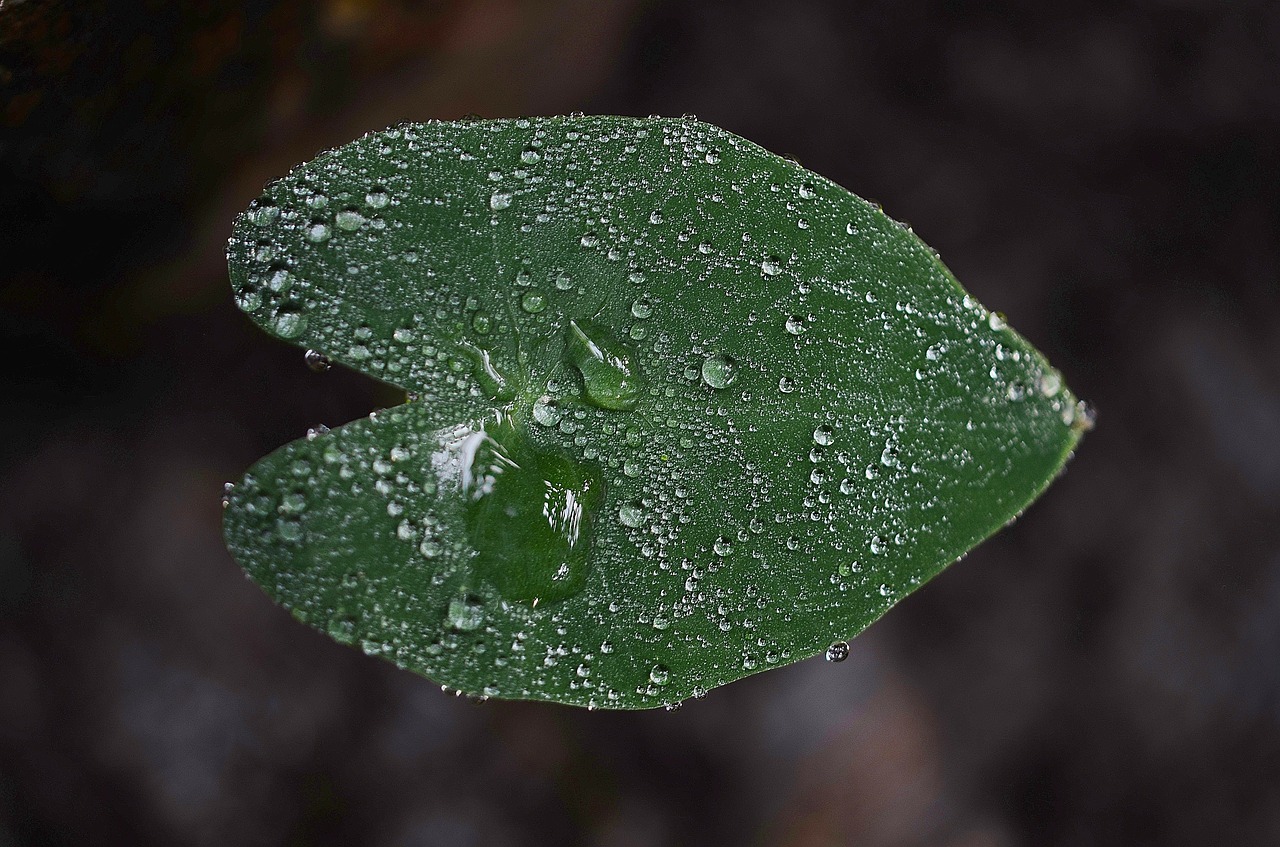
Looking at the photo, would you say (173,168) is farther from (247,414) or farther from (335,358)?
(335,358)

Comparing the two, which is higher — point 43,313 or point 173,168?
point 173,168

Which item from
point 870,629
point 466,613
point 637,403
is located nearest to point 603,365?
point 637,403

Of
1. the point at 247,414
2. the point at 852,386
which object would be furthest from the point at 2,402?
the point at 852,386

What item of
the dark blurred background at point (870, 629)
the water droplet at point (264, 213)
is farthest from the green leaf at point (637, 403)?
the dark blurred background at point (870, 629)

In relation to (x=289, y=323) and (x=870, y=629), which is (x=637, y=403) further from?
(x=870, y=629)

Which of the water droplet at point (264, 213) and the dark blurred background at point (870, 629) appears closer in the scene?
the water droplet at point (264, 213)

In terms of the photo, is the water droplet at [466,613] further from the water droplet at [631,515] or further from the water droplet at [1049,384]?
the water droplet at [1049,384]
